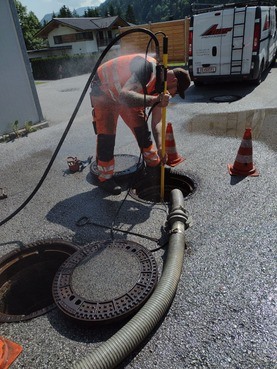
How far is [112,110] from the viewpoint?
3602 millimetres

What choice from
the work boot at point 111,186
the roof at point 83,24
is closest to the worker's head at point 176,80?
the work boot at point 111,186

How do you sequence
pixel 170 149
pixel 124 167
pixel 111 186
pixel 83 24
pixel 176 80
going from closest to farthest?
pixel 176 80 → pixel 111 186 → pixel 124 167 → pixel 170 149 → pixel 83 24

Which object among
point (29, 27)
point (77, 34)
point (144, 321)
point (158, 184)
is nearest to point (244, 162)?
point (158, 184)

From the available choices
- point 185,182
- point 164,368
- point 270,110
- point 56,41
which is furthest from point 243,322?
point 56,41

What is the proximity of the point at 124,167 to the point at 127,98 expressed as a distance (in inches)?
63.0

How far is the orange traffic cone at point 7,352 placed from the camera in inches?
74.7

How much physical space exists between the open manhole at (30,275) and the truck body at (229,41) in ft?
26.8

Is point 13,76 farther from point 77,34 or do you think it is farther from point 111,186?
point 77,34

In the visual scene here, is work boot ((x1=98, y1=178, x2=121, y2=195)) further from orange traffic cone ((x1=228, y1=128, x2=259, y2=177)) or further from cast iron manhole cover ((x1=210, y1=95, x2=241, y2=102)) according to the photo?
cast iron manhole cover ((x1=210, y1=95, x2=241, y2=102))

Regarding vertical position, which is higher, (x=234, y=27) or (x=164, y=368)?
(x=234, y=27)

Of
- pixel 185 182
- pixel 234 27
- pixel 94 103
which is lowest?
pixel 185 182

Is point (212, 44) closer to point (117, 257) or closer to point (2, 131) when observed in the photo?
point (2, 131)

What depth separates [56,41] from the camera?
42156mm

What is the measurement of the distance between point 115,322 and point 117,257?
2.02 ft
